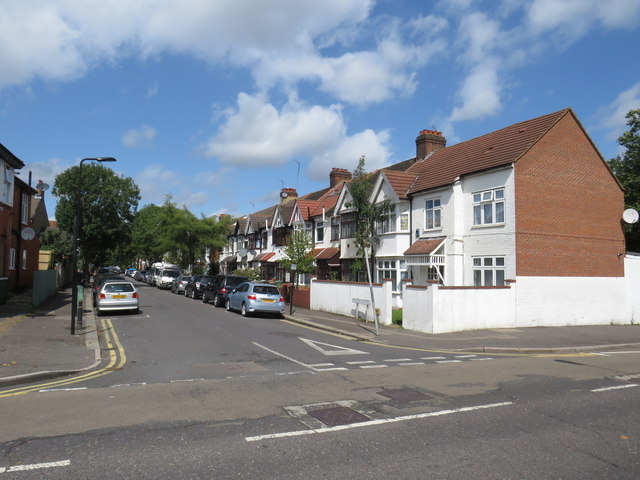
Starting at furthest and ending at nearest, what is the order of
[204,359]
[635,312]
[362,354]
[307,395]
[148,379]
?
[635,312]
[362,354]
[204,359]
[148,379]
[307,395]

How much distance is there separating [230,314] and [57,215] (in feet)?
107

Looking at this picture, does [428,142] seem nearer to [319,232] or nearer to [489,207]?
[319,232]

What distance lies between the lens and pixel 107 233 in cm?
4638

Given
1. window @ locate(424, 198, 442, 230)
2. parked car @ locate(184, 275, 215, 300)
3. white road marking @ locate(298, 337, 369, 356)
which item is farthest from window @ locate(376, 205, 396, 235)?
parked car @ locate(184, 275, 215, 300)

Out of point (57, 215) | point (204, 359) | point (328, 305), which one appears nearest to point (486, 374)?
point (204, 359)

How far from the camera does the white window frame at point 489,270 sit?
2073cm

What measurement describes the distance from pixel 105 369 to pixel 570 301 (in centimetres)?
1934

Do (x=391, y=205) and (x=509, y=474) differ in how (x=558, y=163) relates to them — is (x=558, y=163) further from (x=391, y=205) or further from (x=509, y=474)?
(x=509, y=474)

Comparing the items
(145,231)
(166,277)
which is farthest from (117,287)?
(145,231)

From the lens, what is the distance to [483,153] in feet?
77.4

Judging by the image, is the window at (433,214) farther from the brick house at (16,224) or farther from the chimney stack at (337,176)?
the brick house at (16,224)

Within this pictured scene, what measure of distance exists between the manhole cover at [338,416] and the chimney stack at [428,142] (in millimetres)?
26325

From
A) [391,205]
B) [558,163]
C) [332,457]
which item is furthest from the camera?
[391,205]

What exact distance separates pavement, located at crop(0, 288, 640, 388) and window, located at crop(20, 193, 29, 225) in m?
8.73
